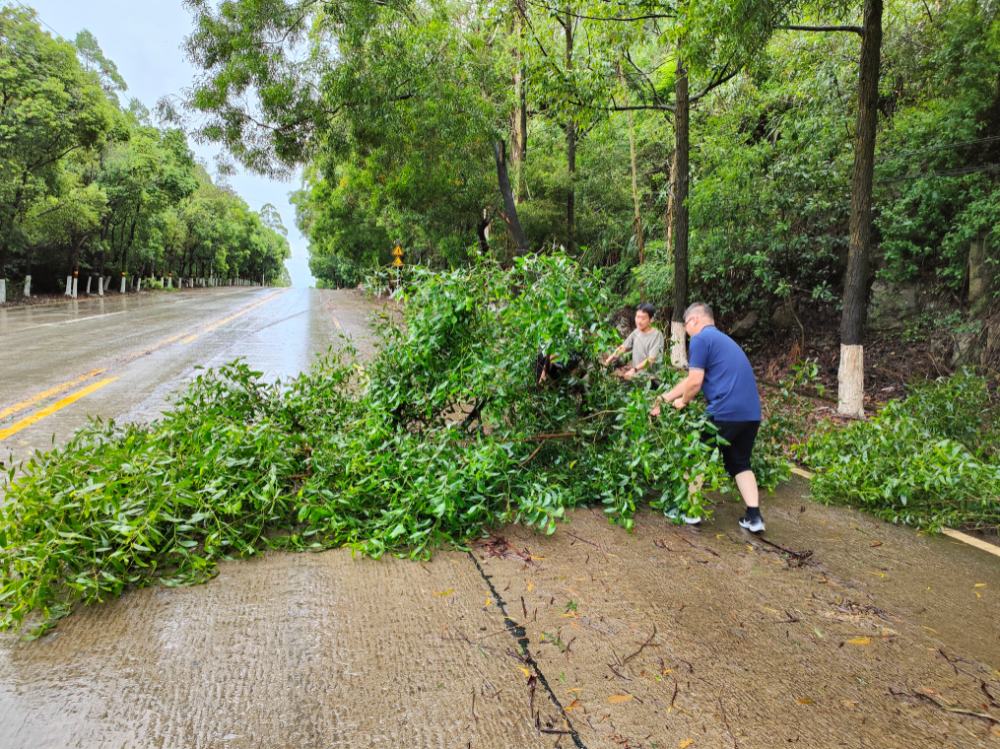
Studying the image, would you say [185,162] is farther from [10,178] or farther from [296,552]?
[296,552]

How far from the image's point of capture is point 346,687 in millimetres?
2363

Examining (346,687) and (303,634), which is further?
(303,634)

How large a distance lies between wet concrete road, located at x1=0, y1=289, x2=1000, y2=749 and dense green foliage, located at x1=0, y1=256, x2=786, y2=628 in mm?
213

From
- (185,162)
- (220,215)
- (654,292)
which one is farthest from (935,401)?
(220,215)

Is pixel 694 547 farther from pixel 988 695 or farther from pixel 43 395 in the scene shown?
pixel 43 395

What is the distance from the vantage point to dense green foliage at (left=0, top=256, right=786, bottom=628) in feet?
9.92

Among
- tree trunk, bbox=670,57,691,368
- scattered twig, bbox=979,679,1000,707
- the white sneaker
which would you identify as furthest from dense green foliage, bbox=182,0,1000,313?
scattered twig, bbox=979,679,1000,707

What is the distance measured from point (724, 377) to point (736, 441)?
0.45 metres

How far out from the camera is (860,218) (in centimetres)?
840

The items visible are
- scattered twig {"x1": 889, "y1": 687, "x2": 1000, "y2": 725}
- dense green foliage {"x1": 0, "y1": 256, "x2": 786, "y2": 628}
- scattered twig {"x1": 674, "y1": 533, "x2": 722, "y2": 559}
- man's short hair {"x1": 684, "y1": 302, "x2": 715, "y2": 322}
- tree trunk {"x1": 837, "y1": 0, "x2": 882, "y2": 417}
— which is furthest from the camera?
tree trunk {"x1": 837, "y1": 0, "x2": 882, "y2": 417}

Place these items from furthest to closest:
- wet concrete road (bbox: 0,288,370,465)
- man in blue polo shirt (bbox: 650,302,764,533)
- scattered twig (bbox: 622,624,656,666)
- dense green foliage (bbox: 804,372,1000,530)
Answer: wet concrete road (bbox: 0,288,370,465) < dense green foliage (bbox: 804,372,1000,530) < man in blue polo shirt (bbox: 650,302,764,533) < scattered twig (bbox: 622,624,656,666)

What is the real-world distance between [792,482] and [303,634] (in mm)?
4545

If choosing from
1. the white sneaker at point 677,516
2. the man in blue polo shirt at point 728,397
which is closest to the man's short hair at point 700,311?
the man in blue polo shirt at point 728,397

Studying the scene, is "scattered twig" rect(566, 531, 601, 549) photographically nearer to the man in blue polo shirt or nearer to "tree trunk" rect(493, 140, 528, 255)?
the man in blue polo shirt
